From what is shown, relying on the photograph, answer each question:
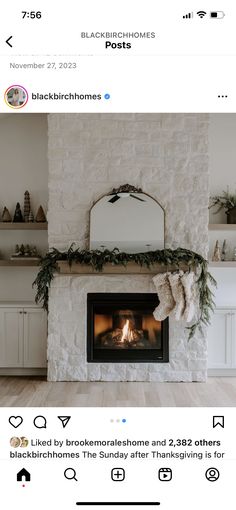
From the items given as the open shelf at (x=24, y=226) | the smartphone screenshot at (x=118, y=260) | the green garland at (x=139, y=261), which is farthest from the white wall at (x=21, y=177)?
the green garland at (x=139, y=261)

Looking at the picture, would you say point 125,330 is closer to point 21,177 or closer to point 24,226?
point 24,226

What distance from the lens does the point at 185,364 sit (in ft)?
13.3

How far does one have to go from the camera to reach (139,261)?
3934 millimetres

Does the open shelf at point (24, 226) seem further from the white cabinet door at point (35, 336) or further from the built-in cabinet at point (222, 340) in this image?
the built-in cabinet at point (222, 340)

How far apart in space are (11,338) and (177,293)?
1433mm

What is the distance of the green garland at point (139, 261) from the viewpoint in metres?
3.93

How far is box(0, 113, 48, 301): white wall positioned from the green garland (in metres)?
0.63

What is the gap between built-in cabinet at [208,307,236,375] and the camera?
4.16m
